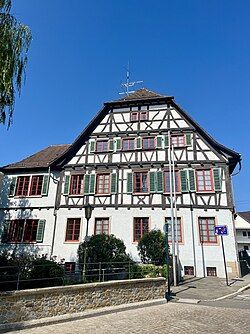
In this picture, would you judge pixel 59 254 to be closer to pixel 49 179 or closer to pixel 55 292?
pixel 49 179

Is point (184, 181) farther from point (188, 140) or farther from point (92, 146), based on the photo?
point (92, 146)

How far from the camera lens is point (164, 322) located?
7180 mm

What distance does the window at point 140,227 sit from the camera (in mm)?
17156

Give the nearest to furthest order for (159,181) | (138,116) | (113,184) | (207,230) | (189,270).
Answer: (189,270) < (207,230) < (159,181) < (113,184) < (138,116)

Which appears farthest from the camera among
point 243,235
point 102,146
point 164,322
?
point 243,235

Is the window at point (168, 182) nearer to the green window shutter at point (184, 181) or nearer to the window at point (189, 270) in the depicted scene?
the green window shutter at point (184, 181)

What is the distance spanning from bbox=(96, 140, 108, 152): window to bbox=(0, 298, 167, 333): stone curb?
39.5 ft

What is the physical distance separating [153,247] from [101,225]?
409 centimetres

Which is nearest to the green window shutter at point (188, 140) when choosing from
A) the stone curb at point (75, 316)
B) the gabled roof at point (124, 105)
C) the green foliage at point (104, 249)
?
the gabled roof at point (124, 105)

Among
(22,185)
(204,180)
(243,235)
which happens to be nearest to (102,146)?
(22,185)

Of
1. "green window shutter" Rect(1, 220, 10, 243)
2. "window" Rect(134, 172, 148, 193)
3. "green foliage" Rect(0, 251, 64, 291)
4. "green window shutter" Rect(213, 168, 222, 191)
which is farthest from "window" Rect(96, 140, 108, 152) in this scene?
"green foliage" Rect(0, 251, 64, 291)

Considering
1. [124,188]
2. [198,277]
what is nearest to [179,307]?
[198,277]

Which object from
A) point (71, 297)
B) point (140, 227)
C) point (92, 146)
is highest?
point (92, 146)

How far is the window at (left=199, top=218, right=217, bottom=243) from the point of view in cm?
1630
